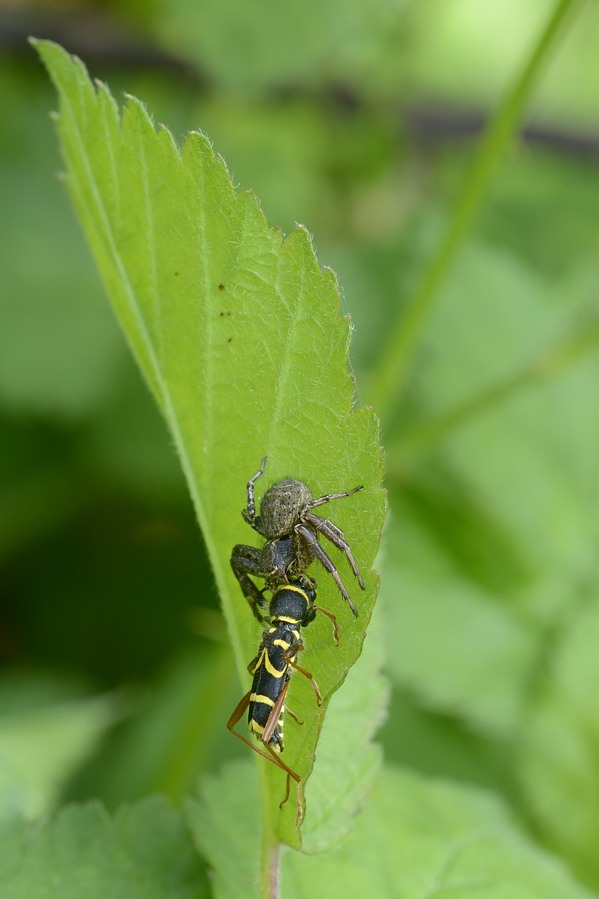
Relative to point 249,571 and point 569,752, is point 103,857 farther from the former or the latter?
point 569,752

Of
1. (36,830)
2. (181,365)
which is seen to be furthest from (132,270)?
(36,830)

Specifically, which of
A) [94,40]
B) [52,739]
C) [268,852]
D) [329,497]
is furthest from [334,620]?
[94,40]

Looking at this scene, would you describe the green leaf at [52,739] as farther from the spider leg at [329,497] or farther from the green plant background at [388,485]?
the spider leg at [329,497]

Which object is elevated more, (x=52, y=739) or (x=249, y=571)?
(x=249, y=571)

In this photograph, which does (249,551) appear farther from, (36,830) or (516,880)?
(516,880)

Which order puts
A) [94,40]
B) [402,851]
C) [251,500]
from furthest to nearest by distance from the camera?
[94,40] < [402,851] < [251,500]

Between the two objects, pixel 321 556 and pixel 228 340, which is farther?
pixel 321 556
